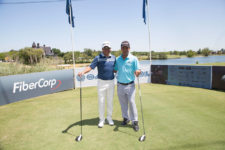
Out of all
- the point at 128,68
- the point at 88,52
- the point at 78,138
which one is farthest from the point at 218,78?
the point at 88,52

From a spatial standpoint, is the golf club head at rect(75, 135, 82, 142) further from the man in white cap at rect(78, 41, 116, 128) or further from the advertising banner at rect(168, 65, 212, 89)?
the advertising banner at rect(168, 65, 212, 89)

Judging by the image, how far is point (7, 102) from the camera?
6.42 metres

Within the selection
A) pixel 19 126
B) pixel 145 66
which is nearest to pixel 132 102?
pixel 19 126

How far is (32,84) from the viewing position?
7285mm

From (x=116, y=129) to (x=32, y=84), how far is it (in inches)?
214

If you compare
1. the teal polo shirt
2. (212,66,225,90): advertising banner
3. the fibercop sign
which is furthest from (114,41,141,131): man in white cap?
(212,66,225,90): advertising banner

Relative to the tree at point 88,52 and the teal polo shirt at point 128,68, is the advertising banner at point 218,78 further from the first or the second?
the tree at point 88,52

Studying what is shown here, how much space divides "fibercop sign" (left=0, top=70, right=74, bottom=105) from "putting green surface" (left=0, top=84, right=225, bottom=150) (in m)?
1.17

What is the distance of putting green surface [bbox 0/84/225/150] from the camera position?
294 centimetres

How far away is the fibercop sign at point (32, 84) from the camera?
6371 mm

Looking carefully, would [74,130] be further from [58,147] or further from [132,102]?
[132,102]

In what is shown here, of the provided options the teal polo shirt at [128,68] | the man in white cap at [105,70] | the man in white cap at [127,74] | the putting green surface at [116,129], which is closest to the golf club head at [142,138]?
the putting green surface at [116,129]

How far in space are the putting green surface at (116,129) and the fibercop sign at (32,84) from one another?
117cm

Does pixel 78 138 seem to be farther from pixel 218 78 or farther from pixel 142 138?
pixel 218 78
